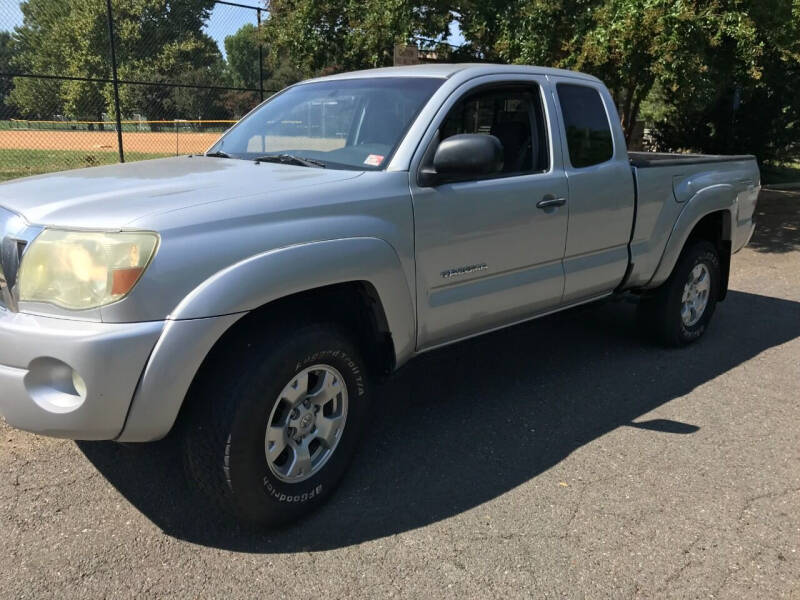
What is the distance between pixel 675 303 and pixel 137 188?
389 centimetres

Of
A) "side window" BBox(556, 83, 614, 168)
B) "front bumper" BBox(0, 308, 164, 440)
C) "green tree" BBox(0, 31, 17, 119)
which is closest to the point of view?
"front bumper" BBox(0, 308, 164, 440)

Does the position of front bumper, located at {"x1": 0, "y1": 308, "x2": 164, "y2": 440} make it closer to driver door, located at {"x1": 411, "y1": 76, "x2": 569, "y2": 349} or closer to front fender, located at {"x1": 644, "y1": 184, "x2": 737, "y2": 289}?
driver door, located at {"x1": 411, "y1": 76, "x2": 569, "y2": 349}

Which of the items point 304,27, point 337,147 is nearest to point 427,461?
point 337,147

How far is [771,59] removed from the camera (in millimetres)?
10898

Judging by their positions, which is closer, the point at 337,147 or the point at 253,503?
the point at 253,503

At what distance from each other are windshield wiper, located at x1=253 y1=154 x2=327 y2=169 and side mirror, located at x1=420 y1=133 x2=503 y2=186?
21.5 inches

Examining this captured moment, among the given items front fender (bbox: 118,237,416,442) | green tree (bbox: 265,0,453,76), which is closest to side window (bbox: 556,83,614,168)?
front fender (bbox: 118,237,416,442)

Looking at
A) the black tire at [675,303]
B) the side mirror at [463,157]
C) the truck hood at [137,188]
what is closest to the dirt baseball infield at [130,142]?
the black tire at [675,303]

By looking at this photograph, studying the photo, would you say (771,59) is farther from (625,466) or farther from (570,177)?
(625,466)

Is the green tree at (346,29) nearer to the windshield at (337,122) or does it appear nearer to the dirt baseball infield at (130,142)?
the windshield at (337,122)

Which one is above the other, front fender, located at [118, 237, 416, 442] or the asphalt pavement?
front fender, located at [118, 237, 416, 442]

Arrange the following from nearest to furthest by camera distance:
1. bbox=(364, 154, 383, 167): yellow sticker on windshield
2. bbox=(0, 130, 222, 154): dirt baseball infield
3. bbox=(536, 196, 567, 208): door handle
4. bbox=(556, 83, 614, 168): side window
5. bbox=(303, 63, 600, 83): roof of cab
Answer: bbox=(364, 154, 383, 167): yellow sticker on windshield
bbox=(303, 63, 600, 83): roof of cab
bbox=(536, 196, 567, 208): door handle
bbox=(556, 83, 614, 168): side window
bbox=(0, 130, 222, 154): dirt baseball infield

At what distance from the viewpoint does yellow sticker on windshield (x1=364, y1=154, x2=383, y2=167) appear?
3355 mm

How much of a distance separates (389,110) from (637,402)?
2.35 meters
